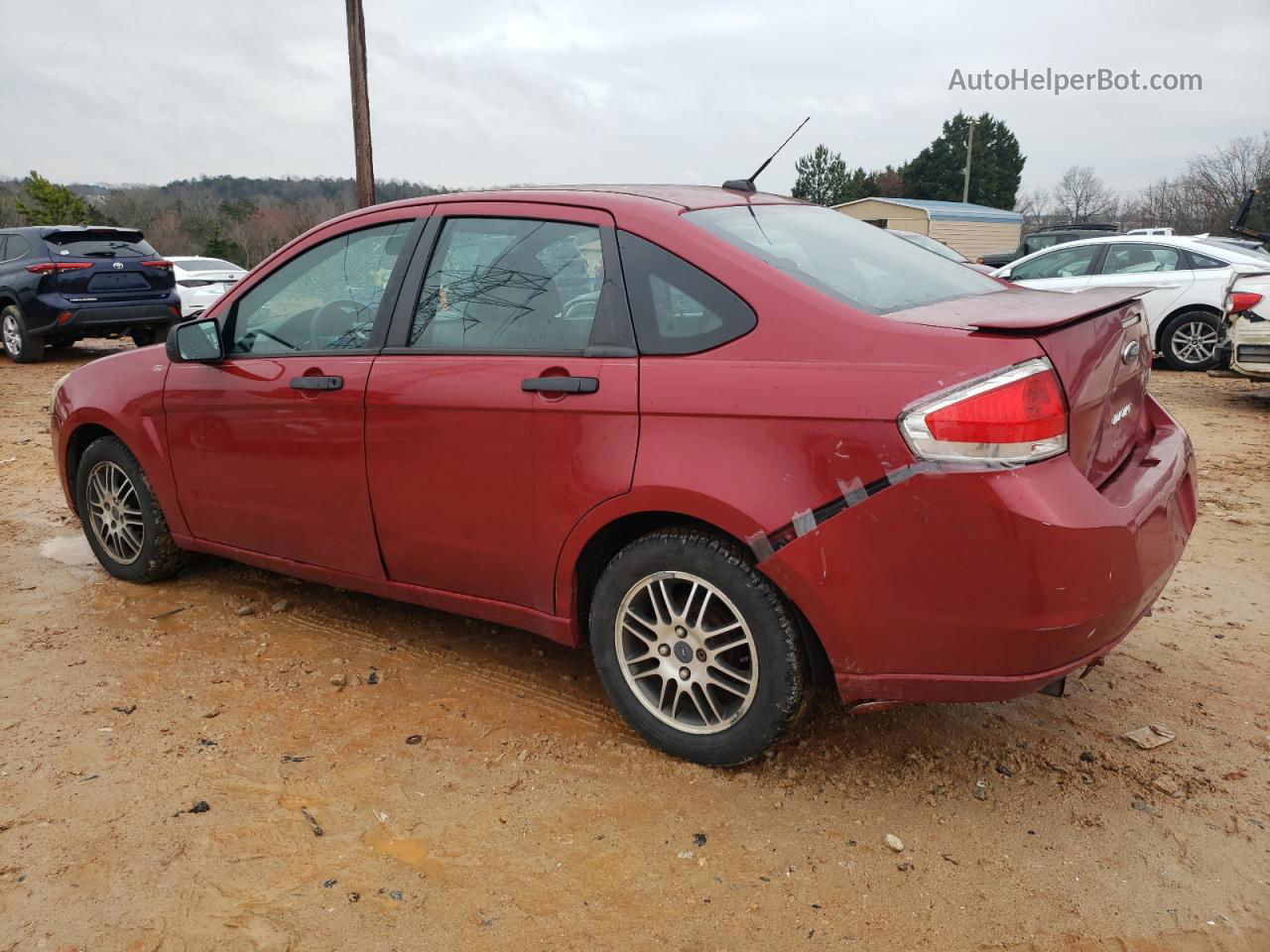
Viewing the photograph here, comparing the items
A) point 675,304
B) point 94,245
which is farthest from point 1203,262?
point 94,245

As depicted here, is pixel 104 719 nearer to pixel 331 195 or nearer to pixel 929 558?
pixel 929 558

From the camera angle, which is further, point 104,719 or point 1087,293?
point 104,719

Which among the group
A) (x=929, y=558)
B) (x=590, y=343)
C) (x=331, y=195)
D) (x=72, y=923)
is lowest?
(x=72, y=923)

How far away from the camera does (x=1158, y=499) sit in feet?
8.98

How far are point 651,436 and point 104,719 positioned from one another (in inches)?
83.7

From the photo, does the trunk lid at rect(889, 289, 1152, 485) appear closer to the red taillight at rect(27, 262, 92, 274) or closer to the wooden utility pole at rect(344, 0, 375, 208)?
the wooden utility pole at rect(344, 0, 375, 208)

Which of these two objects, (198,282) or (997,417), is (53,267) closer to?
(198,282)

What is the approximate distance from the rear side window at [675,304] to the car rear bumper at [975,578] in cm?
64

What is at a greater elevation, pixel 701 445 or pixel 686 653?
pixel 701 445

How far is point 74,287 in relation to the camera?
12.7m

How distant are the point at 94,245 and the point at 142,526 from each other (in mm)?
10274

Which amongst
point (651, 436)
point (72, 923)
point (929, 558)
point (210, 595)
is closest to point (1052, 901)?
point (929, 558)

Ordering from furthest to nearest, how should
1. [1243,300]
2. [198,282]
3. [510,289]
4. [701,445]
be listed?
[198,282] → [1243,300] → [510,289] → [701,445]

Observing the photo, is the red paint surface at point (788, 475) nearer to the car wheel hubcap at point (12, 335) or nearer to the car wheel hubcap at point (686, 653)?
the car wheel hubcap at point (686, 653)
